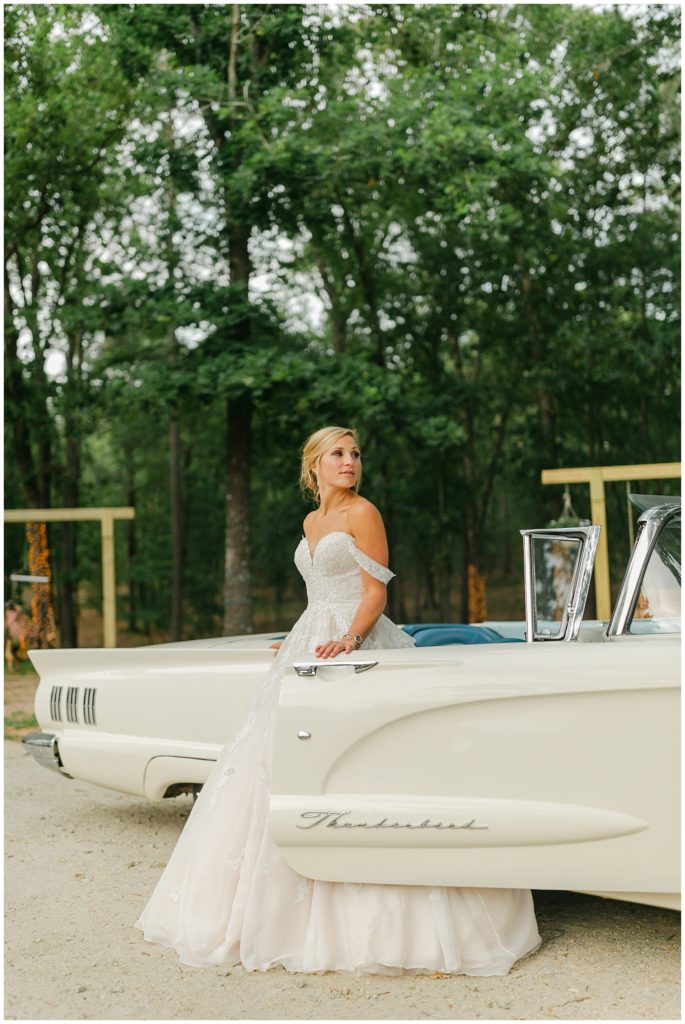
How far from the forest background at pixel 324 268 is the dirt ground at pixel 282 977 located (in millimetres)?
8074

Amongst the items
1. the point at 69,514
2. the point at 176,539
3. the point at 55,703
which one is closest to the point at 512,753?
the point at 55,703

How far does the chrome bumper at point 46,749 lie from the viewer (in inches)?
202

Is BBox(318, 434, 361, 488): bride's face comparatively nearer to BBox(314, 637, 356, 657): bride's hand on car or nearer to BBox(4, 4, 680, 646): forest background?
BBox(314, 637, 356, 657): bride's hand on car

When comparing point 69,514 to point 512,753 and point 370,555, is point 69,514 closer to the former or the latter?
point 370,555

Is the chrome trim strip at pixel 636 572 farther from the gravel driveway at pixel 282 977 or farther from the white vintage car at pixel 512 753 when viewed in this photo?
the gravel driveway at pixel 282 977

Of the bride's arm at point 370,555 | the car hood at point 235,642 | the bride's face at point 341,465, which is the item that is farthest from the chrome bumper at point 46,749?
the bride's face at point 341,465

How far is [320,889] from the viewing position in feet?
10.9

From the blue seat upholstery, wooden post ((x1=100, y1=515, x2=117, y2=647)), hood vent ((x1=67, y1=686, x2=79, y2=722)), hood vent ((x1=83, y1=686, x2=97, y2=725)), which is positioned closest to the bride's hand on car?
the blue seat upholstery

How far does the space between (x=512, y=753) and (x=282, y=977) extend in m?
1.08

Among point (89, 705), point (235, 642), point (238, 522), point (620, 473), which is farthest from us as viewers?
point (238, 522)

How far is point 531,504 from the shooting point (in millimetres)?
22047

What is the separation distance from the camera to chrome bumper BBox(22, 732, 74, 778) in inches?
202

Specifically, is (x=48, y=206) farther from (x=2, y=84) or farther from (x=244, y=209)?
(x=244, y=209)

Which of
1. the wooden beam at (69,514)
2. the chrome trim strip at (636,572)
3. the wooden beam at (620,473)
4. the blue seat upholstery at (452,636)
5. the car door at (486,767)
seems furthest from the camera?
the wooden beam at (69,514)
